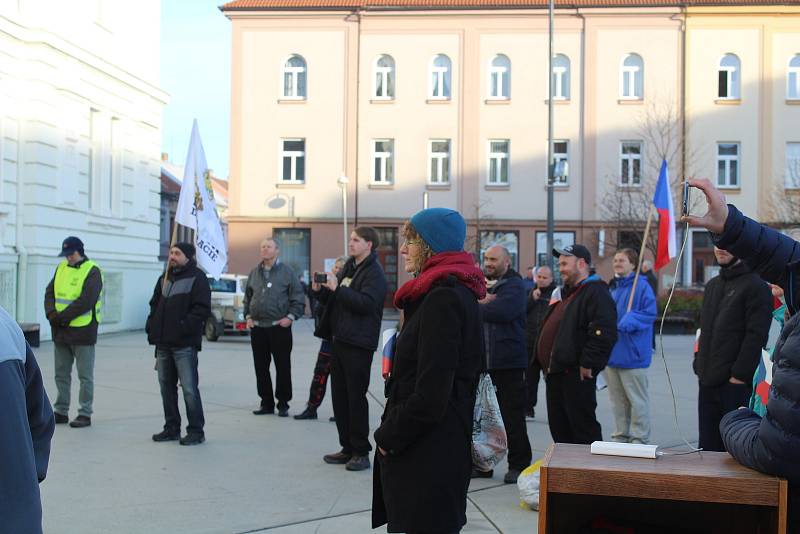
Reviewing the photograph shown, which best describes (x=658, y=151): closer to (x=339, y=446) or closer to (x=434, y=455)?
(x=339, y=446)

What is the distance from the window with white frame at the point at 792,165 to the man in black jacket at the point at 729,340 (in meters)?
28.8

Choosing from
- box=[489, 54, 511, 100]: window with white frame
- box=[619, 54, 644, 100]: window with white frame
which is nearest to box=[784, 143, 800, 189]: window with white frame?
box=[619, 54, 644, 100]: window with white frame

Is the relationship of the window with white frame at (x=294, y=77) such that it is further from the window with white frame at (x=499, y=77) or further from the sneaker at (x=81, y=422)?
the sneaker at (x=81, y=422)

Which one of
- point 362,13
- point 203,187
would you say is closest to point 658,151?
point 362,13

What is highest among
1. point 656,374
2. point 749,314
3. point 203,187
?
point 203,187

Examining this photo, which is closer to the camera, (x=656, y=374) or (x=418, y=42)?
(x=656, y=374)

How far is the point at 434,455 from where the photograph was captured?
3.58 metres

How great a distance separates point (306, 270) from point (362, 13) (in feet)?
33.1

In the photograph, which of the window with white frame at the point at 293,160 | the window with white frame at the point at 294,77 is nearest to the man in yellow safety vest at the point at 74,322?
the window with white frame at the point at 293,160

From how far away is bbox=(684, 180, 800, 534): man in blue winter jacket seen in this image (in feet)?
8.40

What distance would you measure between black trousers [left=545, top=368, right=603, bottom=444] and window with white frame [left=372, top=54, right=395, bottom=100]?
2821 centimetres

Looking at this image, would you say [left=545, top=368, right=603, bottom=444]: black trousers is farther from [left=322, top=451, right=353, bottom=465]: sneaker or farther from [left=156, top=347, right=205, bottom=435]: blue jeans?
[left=156, top=347, right=205, bottom=435]: blue jeans

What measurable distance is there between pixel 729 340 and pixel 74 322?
6507mm

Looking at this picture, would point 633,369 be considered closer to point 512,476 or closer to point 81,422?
point 512,476
